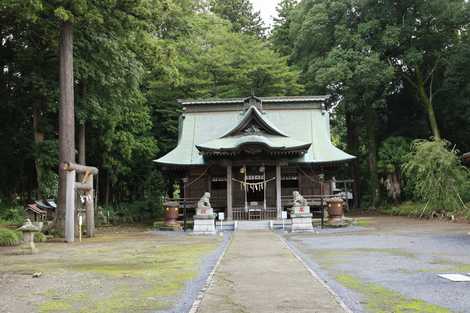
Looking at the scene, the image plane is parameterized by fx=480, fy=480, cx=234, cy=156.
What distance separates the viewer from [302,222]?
67.7 feet

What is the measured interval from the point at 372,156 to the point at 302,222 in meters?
16.5

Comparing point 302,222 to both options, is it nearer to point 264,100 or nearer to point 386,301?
point 264,100

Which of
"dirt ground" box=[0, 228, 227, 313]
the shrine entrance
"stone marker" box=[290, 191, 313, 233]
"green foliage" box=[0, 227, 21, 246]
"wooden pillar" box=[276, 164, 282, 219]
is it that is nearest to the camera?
"dirt ground" box=[0, 228, 227, 313]

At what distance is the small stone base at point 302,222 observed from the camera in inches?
806

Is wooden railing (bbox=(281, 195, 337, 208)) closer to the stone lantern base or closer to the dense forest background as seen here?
the dense forest background

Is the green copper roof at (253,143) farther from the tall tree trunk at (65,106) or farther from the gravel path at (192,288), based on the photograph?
the gravel path at (192,288)

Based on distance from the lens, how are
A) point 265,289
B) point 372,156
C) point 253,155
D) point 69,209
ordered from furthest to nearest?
point 372,156, point 253,155, point 69,209, point 265,289

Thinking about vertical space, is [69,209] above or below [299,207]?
above

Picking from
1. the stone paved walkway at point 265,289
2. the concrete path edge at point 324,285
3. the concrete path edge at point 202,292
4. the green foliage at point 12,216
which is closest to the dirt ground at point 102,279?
the concrete path edge at point 202,292

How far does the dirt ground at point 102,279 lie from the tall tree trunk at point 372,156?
23863 mm

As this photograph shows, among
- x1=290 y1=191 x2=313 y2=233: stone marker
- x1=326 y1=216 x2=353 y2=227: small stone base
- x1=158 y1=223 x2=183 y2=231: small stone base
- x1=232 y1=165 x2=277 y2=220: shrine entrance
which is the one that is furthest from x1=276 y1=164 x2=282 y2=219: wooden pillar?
x1=158 y1=223 x2=183 y2=231: small stone base

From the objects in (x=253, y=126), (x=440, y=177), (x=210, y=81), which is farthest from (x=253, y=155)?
(x=210, y=81)

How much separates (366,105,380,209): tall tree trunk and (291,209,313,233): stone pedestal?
51.5 feet

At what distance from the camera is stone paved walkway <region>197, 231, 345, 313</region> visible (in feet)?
19.4
